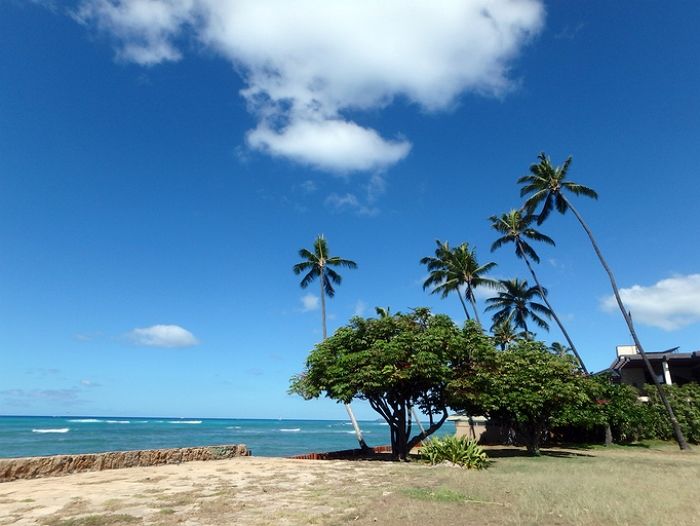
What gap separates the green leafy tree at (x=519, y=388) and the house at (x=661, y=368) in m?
14.9

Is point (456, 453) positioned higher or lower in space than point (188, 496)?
higher

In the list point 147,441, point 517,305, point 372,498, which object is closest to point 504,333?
point 517,305

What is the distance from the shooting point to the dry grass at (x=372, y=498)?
8.75 metres

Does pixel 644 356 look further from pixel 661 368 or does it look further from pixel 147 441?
pixel 147 441

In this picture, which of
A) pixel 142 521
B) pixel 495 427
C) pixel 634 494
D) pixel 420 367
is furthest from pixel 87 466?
pixel 495 427

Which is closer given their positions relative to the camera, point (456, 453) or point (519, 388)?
point (456, 453)

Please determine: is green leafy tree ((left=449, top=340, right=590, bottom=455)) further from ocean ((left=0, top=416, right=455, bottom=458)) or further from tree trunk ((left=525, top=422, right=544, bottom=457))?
ocean ((left=0, top=416, right=455, bottom=458))

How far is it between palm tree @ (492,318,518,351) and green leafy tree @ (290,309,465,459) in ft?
64.4

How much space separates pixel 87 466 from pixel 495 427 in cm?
2690

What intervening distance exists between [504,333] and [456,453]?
25.7 meters

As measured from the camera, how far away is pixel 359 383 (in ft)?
69.0

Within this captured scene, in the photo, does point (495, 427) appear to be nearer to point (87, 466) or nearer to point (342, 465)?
point (342, 465)

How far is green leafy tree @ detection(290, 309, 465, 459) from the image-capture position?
67.9ft

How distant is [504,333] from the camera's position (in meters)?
42.3
